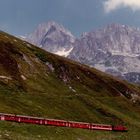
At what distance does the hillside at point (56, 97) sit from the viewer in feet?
254

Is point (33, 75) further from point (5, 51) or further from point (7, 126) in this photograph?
point (7, 126)

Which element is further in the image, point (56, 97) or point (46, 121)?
point (56, 97)

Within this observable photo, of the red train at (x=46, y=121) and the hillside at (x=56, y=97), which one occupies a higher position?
the hillside at (x=56, y=97)

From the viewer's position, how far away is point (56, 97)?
13125 cm

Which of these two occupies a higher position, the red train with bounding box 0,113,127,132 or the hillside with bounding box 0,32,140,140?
the hillside with bounding box 0,32,140,140

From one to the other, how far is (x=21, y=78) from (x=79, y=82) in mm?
38341

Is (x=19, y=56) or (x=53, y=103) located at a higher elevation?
(x=19, y=56)

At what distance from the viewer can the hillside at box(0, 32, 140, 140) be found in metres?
77.3

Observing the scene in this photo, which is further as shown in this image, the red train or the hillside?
the hillside

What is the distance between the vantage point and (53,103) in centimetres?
12112

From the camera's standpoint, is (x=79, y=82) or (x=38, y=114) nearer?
Result: (x=38, y=114)

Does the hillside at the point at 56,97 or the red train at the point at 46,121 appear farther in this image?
the hillside at the point at 56,97

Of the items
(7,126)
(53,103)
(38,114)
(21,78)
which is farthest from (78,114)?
(7,126)

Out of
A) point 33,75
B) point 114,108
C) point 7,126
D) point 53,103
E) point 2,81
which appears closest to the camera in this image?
point 7,126
